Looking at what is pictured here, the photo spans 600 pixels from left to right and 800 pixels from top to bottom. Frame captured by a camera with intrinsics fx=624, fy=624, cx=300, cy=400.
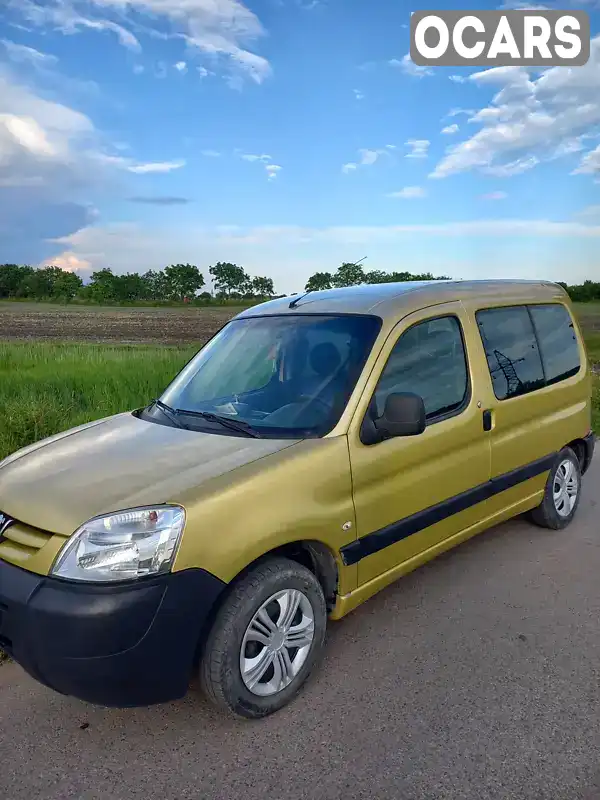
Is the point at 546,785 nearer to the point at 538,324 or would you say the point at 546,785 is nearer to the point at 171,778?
the point at 171,778

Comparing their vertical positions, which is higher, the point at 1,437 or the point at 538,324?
the point at 538,324

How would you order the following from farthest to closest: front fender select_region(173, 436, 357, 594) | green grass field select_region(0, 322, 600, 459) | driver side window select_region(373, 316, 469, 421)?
1. green grass field select_region(0, 322, 600, 459)
2. driver side window select_region(373, 316, 469, 421)
3. front fender select_region(173, 436, 357, 594)

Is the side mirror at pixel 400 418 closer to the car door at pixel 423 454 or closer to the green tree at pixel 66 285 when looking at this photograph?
the car door at pixel 423 454

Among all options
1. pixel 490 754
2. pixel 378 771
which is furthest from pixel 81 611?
pixel 490 754

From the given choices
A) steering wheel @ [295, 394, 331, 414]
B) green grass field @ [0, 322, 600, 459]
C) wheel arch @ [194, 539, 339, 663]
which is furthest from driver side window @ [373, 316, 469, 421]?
green grass field @ [0, 322, 600, 459]

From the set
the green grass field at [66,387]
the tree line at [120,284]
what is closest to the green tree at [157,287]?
the tree line at [120,284]

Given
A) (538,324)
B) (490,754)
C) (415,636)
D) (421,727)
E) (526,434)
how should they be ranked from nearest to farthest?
(490,754), (421,727), (415,636), (526,434), (538,324)

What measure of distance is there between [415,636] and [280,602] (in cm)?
99

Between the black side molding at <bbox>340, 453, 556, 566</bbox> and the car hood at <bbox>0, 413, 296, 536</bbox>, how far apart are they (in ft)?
2.14

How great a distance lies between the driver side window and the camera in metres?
3.29

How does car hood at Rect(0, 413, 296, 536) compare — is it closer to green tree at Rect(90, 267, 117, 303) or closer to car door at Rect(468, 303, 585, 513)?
car door at Rect(468, 303, 585, 513)

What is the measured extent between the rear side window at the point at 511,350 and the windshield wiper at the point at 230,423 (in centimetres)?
169

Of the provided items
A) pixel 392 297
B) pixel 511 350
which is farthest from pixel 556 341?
pixel 392 297

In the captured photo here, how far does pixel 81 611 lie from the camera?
228 cm
